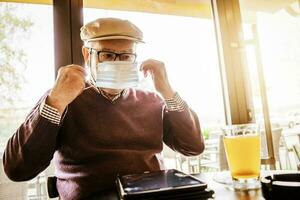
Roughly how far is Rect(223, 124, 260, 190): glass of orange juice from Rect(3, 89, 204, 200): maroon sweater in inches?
14.0

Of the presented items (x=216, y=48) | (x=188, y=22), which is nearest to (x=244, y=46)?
(x=216, y=48)

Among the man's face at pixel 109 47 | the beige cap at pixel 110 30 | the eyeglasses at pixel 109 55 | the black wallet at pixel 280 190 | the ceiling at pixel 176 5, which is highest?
the ceiling at pixel 176 5

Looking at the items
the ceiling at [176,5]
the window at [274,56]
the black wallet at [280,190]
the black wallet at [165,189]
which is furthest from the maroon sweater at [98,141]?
the window at [274,56]

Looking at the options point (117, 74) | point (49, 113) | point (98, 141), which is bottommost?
point (98, 141)

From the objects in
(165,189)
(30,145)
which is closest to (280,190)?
(165,189)

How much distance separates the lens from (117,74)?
1.00 meters

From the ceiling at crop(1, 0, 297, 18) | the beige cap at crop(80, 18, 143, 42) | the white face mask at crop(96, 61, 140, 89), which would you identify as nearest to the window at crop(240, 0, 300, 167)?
the ceiling at crop(1, 0, 297, 18)

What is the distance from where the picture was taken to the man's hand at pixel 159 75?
3.65 ft

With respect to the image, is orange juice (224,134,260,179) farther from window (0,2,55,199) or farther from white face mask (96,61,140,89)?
window (0,2,55,199)

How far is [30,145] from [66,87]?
0.22 m

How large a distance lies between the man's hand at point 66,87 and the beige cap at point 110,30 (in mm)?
204

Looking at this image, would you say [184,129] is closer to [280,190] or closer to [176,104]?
[176,104]

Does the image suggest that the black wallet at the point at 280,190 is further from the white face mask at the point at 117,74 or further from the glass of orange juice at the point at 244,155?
the white face mask at the point at 117,74

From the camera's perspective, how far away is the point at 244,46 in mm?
2178
